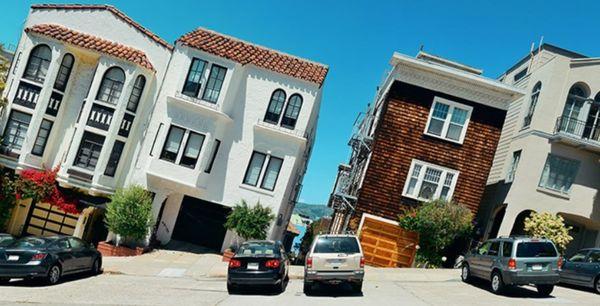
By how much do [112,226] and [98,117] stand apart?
5.68 m

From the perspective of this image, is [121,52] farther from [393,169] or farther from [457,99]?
[457,99]

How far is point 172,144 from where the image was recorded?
24.2 m

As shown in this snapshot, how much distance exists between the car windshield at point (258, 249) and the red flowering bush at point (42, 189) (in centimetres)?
1237

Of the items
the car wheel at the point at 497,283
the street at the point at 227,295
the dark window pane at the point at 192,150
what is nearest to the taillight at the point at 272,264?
the street at the point at 227,295

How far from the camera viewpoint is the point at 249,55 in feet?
83.6

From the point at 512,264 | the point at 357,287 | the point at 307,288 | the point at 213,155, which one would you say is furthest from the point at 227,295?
the point at 213,155

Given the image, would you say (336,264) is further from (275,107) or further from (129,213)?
(275,107)

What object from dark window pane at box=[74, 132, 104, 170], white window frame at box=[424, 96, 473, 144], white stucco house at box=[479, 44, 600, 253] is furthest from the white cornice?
dark window pane at box=[74, 132, 104, 170]

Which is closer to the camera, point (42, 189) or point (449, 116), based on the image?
point (42, 189)

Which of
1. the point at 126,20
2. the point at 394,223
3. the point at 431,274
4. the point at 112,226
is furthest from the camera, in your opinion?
the point at 126,20

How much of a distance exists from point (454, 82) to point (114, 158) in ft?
56.8

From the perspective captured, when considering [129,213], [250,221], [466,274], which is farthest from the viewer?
[250,221]

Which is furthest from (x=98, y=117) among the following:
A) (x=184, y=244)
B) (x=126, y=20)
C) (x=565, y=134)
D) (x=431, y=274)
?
(x=565, y=134)

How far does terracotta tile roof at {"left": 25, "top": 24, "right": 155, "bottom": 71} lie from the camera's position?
24469mm
